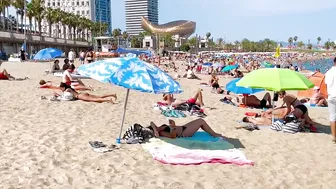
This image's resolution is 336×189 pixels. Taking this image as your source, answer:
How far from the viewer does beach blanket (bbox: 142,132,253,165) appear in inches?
231

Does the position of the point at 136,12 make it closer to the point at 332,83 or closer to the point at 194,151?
the point at 332,83

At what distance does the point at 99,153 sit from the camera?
19.7ft

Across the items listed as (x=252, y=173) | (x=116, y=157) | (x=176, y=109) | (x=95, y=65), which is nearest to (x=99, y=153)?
(x=116, y=157)

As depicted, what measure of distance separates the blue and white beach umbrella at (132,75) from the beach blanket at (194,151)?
3.30 ft

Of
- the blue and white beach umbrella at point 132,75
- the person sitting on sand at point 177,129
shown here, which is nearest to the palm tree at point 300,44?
the person sitting on sand at point 177,129

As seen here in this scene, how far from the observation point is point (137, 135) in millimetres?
6742

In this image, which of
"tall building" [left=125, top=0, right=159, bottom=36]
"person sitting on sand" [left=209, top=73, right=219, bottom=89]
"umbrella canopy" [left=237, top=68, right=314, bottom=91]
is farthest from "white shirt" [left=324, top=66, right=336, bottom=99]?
"tall building" [left=125, top=0, right=159, bottom=36]

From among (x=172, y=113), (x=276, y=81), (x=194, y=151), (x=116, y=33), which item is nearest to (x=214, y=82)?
(x=172, y=113)

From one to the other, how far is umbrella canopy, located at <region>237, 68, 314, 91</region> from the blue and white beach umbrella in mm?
2365

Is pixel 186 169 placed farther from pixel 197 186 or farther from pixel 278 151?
pixel 278 151

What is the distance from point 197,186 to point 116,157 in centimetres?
152

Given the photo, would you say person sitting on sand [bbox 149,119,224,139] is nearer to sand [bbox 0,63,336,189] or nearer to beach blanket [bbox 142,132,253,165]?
beach blanket [bbox 142,132,253,165]

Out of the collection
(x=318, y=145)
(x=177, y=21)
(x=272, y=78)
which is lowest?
(x=318, y=145)

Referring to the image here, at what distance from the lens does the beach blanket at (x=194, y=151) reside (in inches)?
231
